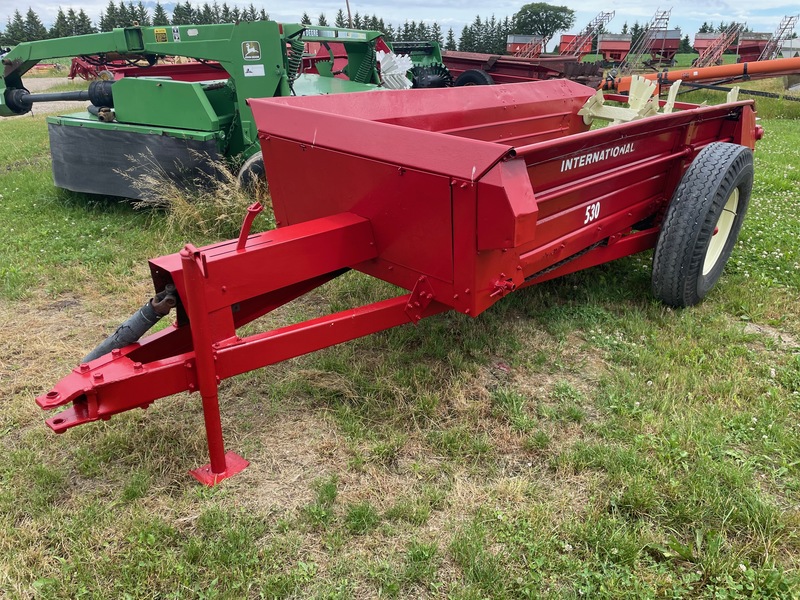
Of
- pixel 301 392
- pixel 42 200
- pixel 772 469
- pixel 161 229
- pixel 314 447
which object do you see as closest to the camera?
pixel 772 469

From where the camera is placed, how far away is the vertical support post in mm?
2047

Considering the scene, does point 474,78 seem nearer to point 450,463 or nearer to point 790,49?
point 450,463

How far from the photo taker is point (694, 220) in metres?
3.34

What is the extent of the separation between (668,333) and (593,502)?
60.1 inches

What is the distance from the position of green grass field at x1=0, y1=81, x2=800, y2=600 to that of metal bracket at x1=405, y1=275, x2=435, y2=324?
46 centimetres

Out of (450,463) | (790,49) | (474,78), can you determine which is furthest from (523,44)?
(450,463)

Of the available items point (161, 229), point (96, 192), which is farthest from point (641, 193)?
point (96, 192)

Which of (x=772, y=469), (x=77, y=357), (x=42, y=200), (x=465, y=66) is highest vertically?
(x=465, y=66)

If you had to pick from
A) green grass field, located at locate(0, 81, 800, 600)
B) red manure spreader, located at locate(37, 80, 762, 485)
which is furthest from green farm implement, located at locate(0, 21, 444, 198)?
red manure spreader, located at locate(37, 80, 762, 485)

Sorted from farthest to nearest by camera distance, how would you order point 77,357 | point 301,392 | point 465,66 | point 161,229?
point 465,66 < point 161,229 < point 77,357 < point 301,392

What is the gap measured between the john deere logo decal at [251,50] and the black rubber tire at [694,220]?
3523 mm

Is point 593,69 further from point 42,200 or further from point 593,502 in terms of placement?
point 593,502

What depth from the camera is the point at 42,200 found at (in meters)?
5.91

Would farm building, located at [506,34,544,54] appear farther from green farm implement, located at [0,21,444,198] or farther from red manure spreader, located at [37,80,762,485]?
red manure spreader, located at [37,80,762,485]
